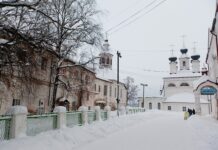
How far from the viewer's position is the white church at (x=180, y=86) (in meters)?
64.9

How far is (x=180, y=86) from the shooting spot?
70562 millimetres

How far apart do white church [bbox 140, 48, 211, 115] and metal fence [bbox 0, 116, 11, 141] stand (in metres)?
58.0

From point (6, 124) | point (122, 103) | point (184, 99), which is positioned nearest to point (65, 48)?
point (6, 124)

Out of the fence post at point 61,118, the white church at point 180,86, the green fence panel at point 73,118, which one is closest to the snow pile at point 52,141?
the fence post at point 61,118

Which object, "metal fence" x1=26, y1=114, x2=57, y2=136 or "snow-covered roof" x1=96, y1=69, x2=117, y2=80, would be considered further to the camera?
"snow-covered roof" x1=96, y1=69, x2=117, y2=80

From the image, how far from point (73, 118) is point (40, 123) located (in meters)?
4.13

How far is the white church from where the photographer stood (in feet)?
213

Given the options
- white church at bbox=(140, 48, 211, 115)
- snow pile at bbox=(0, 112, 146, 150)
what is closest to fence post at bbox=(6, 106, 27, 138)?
snow pile at bbox=(0, 112, 146, 150)

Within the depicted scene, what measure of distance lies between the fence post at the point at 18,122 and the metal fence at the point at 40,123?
16.5 inches

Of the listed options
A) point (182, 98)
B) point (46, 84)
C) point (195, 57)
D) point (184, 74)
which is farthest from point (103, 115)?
point (195, 57)

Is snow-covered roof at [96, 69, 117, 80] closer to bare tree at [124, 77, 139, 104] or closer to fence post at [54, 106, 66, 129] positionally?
A: bare tree at [124, 77, 139, 104]

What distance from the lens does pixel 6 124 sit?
31.0 ft

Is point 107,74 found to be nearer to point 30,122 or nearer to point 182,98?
point 182,98

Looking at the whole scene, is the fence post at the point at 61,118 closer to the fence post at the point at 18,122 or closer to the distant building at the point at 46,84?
the distant building at the point at 46,84
